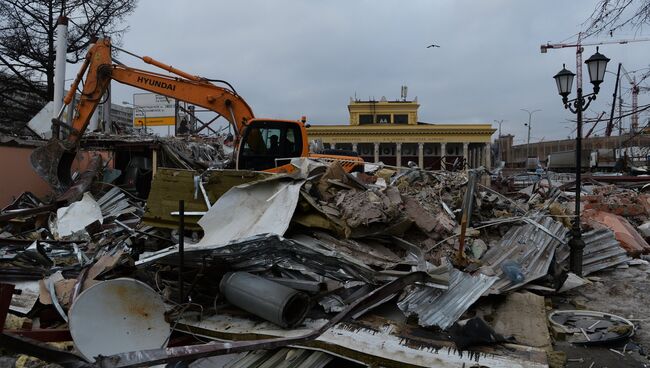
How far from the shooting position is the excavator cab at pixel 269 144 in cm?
887

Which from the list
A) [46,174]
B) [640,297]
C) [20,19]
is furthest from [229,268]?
[20,19]

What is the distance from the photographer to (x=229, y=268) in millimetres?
5055

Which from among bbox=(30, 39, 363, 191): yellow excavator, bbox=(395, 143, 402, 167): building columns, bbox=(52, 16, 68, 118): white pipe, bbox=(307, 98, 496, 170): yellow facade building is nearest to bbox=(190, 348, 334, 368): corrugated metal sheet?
bbox=(30, 39, 363, 191): yellow excavator

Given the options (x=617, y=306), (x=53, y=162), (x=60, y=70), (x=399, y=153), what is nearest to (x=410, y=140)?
(x=399, y=153)

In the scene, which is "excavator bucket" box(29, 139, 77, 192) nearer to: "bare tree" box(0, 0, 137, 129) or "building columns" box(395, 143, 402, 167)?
"bare tree" box(0, 0, 137, 129)

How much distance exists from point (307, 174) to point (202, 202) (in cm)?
157

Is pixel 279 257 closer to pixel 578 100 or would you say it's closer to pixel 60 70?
pixel 578 100

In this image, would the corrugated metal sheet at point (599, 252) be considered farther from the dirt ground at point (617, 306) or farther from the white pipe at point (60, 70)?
the white pipe at point (60, 70)

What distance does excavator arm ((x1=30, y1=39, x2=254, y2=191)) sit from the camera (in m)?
10.1

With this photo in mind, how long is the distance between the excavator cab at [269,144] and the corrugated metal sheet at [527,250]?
426 cm

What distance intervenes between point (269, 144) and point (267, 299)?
5.23 metres

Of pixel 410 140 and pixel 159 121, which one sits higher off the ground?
pixel 410 140

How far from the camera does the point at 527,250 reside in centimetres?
619

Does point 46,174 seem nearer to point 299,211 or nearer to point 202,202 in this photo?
point 202,202
